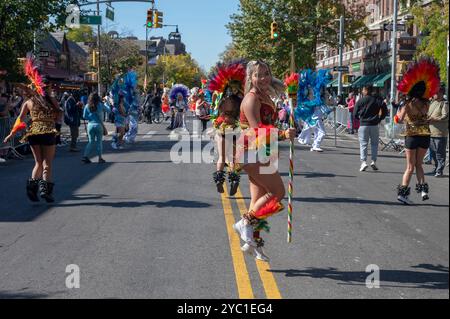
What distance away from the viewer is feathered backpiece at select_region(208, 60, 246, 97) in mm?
9539

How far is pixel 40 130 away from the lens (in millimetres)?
9719

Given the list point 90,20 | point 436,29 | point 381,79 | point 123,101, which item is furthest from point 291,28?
point 123,101

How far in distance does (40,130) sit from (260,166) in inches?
189

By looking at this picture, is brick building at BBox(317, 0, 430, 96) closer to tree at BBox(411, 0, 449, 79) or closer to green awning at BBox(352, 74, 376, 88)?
green awning at BBox(352, 74, 376, 88)

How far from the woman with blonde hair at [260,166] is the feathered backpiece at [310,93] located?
12.3 metres

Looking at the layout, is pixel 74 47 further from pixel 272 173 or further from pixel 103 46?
pixel 272 173

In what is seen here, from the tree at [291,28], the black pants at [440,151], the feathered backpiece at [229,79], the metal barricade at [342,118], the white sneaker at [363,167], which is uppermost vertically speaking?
the tree at [291,28]

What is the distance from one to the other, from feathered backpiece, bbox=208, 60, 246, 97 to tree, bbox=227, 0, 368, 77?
137ft

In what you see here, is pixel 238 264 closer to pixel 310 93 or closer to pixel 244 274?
pixel 244 274

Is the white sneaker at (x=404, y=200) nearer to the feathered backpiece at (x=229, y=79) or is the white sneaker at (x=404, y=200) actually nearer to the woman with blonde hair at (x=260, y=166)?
the feathered backpiece at (x=229, y=79)

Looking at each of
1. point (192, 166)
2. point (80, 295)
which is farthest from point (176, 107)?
point (80, 295)

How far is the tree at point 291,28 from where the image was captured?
2023 inches

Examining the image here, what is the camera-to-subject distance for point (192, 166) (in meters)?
15.3

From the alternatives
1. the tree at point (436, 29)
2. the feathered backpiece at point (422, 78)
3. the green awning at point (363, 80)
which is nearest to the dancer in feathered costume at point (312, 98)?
the tree at point (436, 29)
